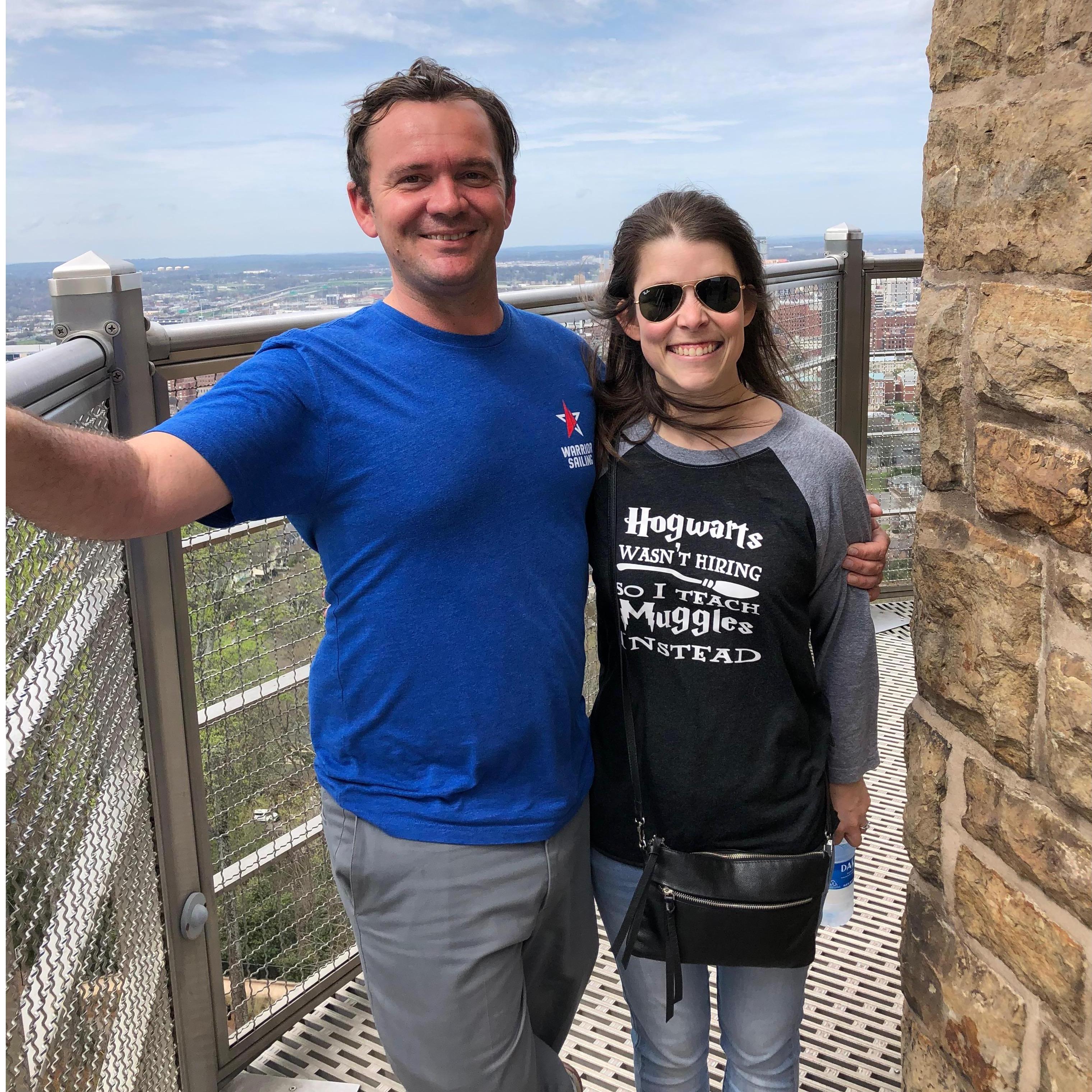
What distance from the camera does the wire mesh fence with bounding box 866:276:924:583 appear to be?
4.25m

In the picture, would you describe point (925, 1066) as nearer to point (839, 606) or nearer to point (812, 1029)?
point (839, 606)

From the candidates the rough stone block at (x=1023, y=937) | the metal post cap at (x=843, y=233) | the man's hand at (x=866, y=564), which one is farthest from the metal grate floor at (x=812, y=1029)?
the metal post cap at (x=843, y=233)

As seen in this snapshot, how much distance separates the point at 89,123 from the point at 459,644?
101610 millimetres

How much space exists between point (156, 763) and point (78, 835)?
18.4 inches

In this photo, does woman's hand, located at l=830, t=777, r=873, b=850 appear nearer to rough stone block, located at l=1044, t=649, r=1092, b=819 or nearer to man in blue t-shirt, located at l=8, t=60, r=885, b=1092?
man in blue t-shirt, located at l=8, t=60, r=885, b=1092

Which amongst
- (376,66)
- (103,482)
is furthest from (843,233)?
(376,66)

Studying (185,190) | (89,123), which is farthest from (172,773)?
(89,123)

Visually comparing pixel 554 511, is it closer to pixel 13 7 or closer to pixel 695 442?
pixel 695 442

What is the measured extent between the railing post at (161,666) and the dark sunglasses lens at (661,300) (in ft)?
2.90

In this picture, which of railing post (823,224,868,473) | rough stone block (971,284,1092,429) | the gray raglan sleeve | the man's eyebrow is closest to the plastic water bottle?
the gray raglan sleeve

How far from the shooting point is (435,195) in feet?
5.12

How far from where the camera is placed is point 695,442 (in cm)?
161

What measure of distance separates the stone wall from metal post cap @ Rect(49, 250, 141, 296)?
128 centimetres

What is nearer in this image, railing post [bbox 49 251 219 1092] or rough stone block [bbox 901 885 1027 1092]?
rough stone block [bbox 901 885 1027 1092]
